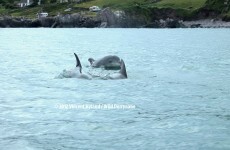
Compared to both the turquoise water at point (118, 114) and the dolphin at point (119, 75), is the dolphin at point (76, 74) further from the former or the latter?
the dolphin at point (119, 75)

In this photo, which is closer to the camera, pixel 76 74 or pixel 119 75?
pixel 119 75

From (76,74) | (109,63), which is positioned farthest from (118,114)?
(109,63)

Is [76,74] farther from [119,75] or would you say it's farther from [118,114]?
[118,114]

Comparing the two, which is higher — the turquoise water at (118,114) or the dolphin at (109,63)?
the turquoise water at (118,114)

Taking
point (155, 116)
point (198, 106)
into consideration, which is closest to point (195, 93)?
point (198, 106)

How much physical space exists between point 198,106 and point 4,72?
20310 millimetres

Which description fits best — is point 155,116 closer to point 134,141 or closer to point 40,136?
point 134,141

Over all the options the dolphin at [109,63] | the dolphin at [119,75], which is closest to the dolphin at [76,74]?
the dolphin at [119,75]

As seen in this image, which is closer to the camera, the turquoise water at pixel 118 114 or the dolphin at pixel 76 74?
the turquoise water at pixel 118 114

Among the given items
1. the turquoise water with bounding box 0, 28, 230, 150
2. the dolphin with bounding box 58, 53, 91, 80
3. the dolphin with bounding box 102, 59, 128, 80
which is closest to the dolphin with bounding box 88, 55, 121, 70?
the turquoise water with bounding box 0, 28, 230, 150

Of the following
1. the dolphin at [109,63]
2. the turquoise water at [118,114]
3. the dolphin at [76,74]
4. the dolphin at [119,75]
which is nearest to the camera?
the turquoise water at [118,114]

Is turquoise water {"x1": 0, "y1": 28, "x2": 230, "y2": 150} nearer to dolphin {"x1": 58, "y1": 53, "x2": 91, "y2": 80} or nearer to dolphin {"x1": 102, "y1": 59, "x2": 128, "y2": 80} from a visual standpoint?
dolphin {"x1": 102, "y1": 59, "x2": 128, "y2": 80}

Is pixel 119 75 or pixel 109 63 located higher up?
pixel 119 75

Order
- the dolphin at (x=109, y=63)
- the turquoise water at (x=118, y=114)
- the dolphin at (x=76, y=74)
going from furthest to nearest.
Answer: the dolphin at (x=109, y=63) → the dolphin at (x=76, y=74) → the turquoise water at (x=118, y=114)
